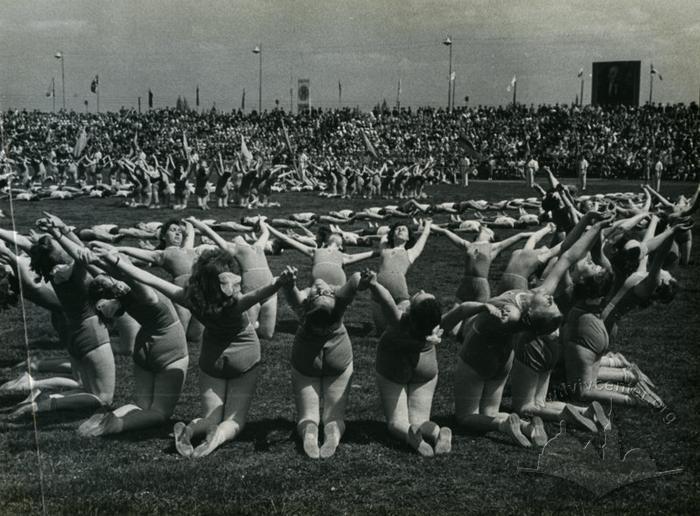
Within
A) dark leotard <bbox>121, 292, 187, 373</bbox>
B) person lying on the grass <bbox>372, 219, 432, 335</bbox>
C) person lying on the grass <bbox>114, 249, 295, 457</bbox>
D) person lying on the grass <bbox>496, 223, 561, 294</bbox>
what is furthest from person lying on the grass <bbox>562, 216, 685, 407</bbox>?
dark leotard <bbox>121, 292, 187, 373</bbox>

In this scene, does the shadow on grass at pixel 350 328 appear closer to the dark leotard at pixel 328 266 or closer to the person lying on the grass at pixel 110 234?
the dark leotard at pixel 328 266

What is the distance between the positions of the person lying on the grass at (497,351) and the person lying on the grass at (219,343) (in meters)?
1.67

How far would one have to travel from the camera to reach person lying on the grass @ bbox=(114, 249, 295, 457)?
5711 mm

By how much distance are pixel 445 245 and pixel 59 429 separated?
492 inches

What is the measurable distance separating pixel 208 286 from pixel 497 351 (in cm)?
250

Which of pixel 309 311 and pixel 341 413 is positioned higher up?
pixel 309 311

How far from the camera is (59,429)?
20.7 ft

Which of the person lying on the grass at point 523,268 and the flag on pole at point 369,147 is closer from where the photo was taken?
the person lying on the grass at point 523,268

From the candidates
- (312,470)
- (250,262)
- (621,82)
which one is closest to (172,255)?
(250,262)

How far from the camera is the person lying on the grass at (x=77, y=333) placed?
21.5 feet

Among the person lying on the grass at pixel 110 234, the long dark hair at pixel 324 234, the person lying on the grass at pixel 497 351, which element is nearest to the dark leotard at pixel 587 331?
the person lying on the grass at pixel 497 351

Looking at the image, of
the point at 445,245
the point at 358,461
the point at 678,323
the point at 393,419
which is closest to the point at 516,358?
the point at 393,419

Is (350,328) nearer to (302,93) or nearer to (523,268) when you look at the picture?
(523,268)

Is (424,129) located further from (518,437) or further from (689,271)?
(518,437)
